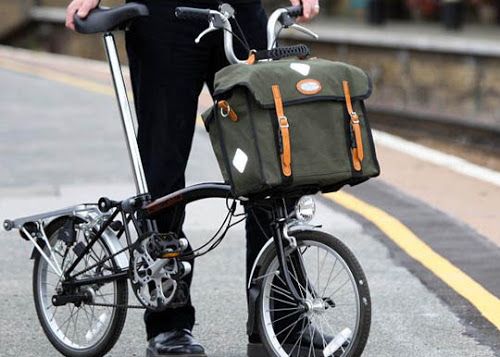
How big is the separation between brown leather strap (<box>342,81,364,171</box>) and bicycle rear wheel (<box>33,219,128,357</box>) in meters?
0.95

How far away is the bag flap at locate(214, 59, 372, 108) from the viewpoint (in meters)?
4.29

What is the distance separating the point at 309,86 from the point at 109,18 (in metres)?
0.74

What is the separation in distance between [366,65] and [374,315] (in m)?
15.1

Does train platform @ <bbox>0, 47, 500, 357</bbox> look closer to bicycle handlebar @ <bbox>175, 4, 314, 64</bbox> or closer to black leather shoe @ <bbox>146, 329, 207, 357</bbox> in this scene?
black leather shoe @ <bbox>146, 329, 207, 357</bbox>

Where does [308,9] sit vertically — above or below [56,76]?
above

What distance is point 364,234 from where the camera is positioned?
23.7 feet

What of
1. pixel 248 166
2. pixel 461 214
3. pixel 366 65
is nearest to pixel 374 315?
pixel 248 166

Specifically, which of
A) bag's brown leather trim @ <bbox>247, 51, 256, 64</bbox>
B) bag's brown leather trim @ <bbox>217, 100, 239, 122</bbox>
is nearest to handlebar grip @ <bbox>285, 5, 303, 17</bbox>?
bag's brown leather trim @ <bbox>247, 51, 256, 64</bbox>

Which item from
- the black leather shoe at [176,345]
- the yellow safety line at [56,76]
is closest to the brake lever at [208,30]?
the black leather shoe at [176,345]

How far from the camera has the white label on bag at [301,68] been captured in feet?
14.4

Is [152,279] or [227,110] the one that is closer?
[227,110]

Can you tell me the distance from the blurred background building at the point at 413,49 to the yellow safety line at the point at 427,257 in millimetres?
4742

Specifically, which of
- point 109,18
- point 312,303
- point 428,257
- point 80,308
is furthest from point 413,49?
point 312,303

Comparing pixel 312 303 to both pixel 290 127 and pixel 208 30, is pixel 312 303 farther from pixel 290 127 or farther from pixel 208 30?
pixel 208 30
